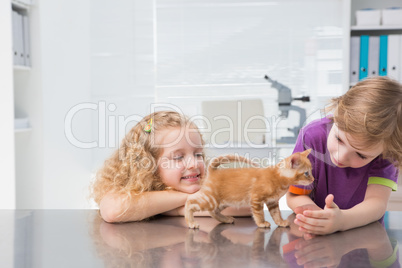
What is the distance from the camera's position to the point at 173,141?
3.60 feet

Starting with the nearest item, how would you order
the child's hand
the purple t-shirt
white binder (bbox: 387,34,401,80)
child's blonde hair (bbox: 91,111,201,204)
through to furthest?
the child's hand
child's blonde hair (bbox: 91,111,201,204)
the purple t-shirt
white binder (bbox: 387,34,401,80)

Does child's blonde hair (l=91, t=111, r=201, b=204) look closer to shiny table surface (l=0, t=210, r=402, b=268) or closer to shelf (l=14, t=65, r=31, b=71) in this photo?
shiny table surface (l=0, t=210, r=402, b=268)

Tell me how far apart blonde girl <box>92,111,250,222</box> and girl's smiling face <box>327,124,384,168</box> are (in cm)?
26

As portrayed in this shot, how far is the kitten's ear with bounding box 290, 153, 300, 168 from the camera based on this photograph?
859 millimetres

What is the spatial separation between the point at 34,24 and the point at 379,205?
2.32 m

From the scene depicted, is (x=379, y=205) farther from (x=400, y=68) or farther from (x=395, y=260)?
(x=400, y=68)

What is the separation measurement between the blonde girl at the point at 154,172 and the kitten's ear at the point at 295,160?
7.6 inches

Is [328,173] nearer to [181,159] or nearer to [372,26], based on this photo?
[181,159]

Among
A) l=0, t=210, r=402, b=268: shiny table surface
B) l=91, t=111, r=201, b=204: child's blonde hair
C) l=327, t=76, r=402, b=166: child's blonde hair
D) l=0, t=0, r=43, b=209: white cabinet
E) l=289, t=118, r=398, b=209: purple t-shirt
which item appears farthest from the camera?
l=0, t=0, r=43, b=209: white cabinet

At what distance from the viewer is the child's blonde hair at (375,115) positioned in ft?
3.17

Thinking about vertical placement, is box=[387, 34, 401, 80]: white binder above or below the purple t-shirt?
above

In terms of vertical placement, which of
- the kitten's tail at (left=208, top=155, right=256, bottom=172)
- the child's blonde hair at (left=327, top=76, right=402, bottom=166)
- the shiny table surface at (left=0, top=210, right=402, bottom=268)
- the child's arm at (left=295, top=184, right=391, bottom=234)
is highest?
the child's blonde hair at (left=327, top=76, right=402, bottom=166)

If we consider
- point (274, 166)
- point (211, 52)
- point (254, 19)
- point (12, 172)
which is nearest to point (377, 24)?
point (254, 19)

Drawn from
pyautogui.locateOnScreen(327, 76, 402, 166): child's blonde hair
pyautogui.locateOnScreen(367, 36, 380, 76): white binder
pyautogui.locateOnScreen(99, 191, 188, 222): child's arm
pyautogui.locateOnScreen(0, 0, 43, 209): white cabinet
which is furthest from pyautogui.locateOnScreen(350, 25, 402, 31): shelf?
pyautogui.locateOnScreen(99, 191, 188, 222): child's arm
